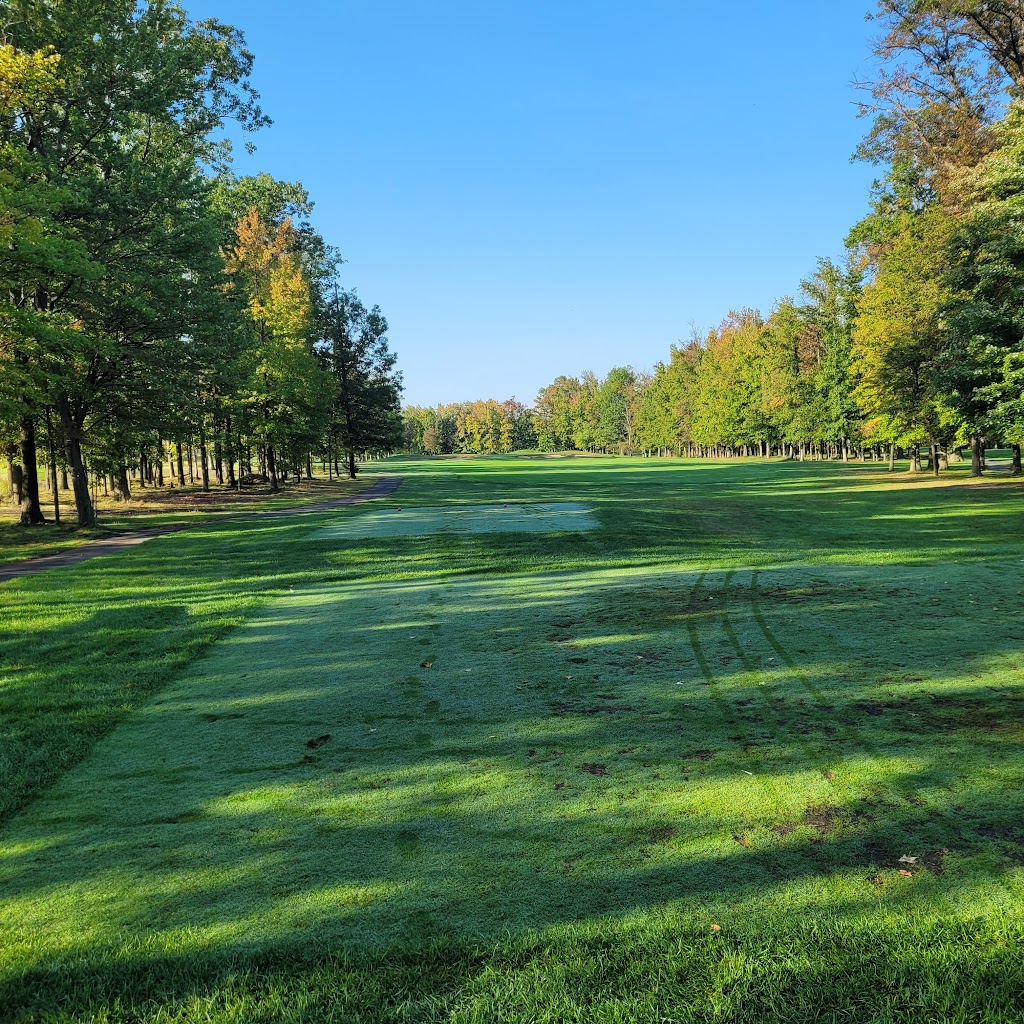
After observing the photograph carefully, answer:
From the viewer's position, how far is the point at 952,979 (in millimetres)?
2537

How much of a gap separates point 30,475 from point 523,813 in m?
24.5

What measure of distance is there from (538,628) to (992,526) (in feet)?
48.9

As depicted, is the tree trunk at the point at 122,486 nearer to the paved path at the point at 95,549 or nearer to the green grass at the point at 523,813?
the paved path at the point at 95,549

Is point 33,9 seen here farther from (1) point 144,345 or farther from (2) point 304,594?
(2) point 304,594

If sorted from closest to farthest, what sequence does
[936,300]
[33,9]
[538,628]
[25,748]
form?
1. [25,748]
2. [538,628]
3. [33,9]
4. [936,300]

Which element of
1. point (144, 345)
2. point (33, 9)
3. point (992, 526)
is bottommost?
point (992, 526)

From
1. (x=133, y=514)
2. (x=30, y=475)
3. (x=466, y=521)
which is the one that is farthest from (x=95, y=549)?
(x=133, y=514)

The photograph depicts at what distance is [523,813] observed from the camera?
3.81m

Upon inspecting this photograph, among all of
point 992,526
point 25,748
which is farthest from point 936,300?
point 25,748

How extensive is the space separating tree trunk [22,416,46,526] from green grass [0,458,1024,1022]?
53.7 ft

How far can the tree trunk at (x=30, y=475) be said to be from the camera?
22125mm

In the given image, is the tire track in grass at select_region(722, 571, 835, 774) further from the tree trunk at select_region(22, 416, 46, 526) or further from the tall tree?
the tall tree

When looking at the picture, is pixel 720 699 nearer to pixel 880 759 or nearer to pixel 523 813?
pixel 880 759

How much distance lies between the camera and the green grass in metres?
2.62
